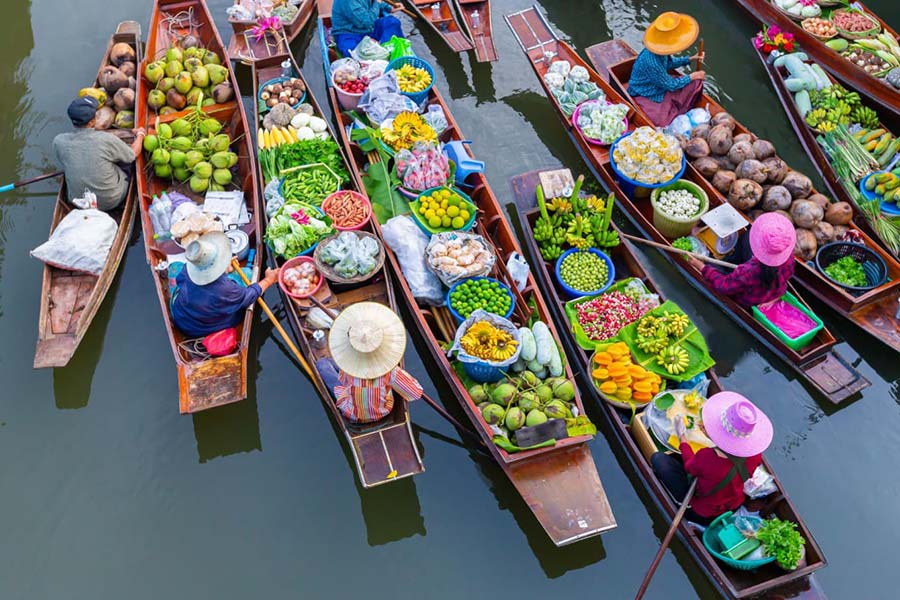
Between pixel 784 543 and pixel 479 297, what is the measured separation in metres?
3.51

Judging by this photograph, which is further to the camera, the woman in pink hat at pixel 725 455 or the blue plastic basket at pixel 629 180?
the blue plastic basket at pixel 629 180

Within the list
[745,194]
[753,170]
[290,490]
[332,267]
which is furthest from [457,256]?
[753,170]

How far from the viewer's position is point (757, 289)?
266 inches

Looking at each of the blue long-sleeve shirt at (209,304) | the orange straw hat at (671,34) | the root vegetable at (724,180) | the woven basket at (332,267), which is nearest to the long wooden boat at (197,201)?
the blue long-sleeve shirt at (209,304)

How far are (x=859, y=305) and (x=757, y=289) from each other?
129 centimetres

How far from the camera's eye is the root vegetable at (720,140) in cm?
812

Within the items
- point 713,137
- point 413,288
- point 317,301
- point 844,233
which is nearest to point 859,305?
point 844,233

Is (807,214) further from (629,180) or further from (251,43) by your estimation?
(251,43)

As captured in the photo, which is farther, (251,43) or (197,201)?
(251,43)

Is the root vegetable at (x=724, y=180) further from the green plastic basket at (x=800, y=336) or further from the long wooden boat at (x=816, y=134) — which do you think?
the green plastic basket at (x=800, y=336)

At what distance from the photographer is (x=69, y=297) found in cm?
720

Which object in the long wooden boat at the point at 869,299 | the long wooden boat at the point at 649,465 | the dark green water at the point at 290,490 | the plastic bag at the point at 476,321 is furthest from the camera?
the long wooden boat at the point at 869,299

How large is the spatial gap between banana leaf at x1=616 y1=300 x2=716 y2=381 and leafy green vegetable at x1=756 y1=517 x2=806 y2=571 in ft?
5.20

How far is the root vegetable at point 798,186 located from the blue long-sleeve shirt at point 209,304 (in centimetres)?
640
